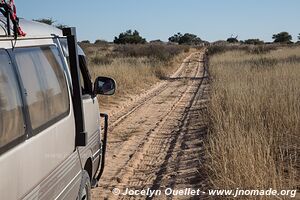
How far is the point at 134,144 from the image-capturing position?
29.5 ft

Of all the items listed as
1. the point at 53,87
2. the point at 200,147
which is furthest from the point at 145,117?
the point at 53,87

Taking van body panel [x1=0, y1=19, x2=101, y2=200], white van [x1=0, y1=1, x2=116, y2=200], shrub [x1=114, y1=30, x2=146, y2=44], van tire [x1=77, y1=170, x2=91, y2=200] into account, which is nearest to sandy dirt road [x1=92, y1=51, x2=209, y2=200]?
van tire [x1=77, y1=170, x2=91, y2=200]

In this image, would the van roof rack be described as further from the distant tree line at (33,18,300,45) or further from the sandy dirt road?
the distant tree line at (33,18,300,45)

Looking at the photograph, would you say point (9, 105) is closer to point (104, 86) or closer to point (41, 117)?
point (41, 117)

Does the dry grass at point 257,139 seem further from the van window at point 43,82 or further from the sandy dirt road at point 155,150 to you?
the van window at point 43,82

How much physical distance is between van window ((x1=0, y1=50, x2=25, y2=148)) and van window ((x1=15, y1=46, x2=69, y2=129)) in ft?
0.51

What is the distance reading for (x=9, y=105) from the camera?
8.33 feet

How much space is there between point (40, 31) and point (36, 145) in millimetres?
1024

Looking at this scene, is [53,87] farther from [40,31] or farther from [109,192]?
[109,192]

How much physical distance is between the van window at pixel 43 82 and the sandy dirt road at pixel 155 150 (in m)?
2.57

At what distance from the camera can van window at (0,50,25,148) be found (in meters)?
2.44

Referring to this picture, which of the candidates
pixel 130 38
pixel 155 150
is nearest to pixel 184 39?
pixel 130 38

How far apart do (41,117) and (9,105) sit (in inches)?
18.5

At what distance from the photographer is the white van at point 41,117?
2479mm
